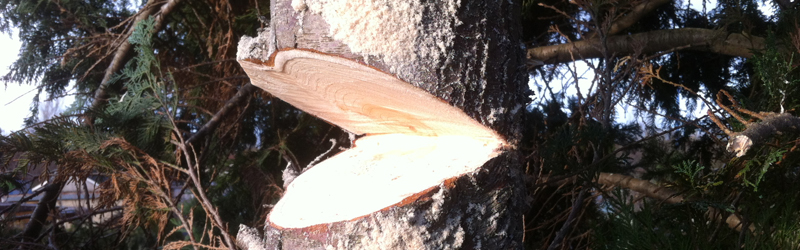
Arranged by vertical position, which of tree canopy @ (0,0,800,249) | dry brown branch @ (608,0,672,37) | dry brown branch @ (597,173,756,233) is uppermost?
dry brown branch @ (608,0,672,37)

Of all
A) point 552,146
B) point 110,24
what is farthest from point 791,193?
point 110,24

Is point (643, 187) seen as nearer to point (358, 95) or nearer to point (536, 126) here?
point (536, 126)

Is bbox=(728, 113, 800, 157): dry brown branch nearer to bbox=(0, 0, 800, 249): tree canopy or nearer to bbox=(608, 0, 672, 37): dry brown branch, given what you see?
bbox=(0, 0, 800, 249): tree canopy

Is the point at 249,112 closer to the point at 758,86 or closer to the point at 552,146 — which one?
the point at 552,146

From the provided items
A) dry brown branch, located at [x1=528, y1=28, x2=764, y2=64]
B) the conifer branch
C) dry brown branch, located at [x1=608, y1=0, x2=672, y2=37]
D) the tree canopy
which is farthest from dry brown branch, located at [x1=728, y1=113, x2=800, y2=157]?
the conifer branch

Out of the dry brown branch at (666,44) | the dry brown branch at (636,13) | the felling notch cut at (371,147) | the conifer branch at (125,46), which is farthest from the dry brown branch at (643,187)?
the conifer branch at (125,46)

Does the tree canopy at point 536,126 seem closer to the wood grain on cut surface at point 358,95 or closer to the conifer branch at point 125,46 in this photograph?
the conifer branch at point 125,46

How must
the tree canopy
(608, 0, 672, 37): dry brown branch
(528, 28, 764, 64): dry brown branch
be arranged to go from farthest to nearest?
1. (608, 0, 672, 37): dry brown branch
2. (528, 28, 764, 64): dry brown branch
3. the tree canopy
